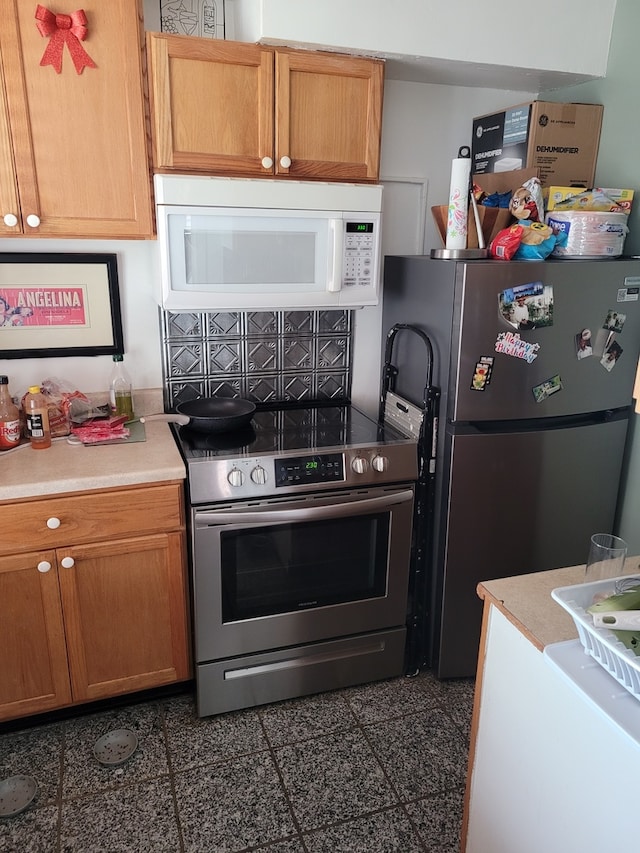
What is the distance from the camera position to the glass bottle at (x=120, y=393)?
2340mm

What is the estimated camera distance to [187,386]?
2490mm

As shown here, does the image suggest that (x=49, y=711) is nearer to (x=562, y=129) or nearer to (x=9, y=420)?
(x=9, y=420)

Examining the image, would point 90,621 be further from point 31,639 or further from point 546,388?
point 546,388

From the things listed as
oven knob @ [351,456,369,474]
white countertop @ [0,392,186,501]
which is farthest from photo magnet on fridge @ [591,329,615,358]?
white countertop @ [0,392,186,501]

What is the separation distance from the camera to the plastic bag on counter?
7.25ft

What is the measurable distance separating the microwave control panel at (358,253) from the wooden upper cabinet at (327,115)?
171mm

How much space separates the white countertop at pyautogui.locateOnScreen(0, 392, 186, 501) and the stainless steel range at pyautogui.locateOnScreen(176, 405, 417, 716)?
0.08m

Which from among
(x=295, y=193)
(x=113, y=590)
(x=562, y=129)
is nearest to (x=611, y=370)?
(x=562, y=129)

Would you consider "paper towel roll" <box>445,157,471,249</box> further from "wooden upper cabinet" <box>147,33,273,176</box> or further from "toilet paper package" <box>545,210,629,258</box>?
"wooden upper cabinet" <box>147,33,273,176</box>

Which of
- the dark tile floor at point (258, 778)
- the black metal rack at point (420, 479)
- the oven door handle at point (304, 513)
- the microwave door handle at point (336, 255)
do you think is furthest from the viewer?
the black metal rack at point (420, 479)

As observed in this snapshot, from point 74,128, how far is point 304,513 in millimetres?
1357

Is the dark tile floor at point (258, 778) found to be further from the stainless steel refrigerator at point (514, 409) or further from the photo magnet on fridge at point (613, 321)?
the photo magnet on fridge at point (613, 321)

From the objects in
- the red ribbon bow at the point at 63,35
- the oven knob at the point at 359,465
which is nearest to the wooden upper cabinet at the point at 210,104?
the red ribbon bow at the point at 63,35

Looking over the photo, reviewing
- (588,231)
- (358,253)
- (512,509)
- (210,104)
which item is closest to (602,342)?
(588,231)
